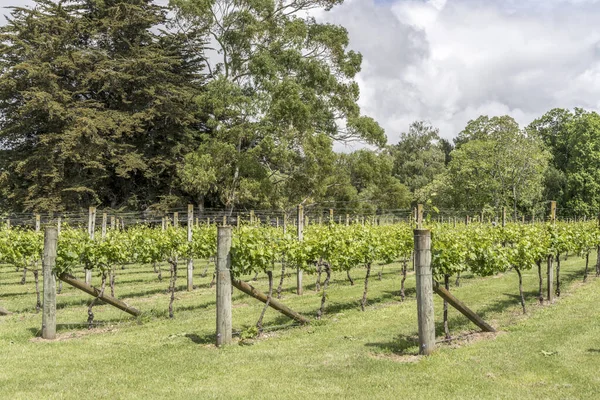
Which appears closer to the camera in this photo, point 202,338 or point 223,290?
point 223,290

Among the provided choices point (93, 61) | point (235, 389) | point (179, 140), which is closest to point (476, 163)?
point (179, 140)

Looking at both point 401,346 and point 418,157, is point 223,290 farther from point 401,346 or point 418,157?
point 418,157

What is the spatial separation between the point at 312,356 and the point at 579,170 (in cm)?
4384

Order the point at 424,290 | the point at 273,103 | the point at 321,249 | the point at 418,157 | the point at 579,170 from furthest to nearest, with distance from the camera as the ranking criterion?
the point at 418,157 < the point at 579,170 < the point at 273,103 < the point at 321,249 < the point at 424,290

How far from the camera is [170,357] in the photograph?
7.61 meters

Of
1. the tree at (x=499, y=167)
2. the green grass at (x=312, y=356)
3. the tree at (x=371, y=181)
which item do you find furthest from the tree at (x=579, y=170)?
the green grass at (x=312, y=356)

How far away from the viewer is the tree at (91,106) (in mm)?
28578

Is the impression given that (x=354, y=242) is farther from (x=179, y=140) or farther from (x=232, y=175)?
(x=179, y=140)

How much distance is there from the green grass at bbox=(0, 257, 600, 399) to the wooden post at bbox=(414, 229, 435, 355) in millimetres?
297

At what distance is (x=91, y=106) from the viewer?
101 ft

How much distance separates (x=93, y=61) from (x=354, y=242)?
25.7 metres

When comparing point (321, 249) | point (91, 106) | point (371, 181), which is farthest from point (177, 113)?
point (321, 249)

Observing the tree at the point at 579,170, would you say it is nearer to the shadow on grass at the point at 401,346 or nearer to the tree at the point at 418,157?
the tree at the point at 418,157

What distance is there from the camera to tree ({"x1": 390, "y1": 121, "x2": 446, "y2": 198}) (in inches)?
2221
